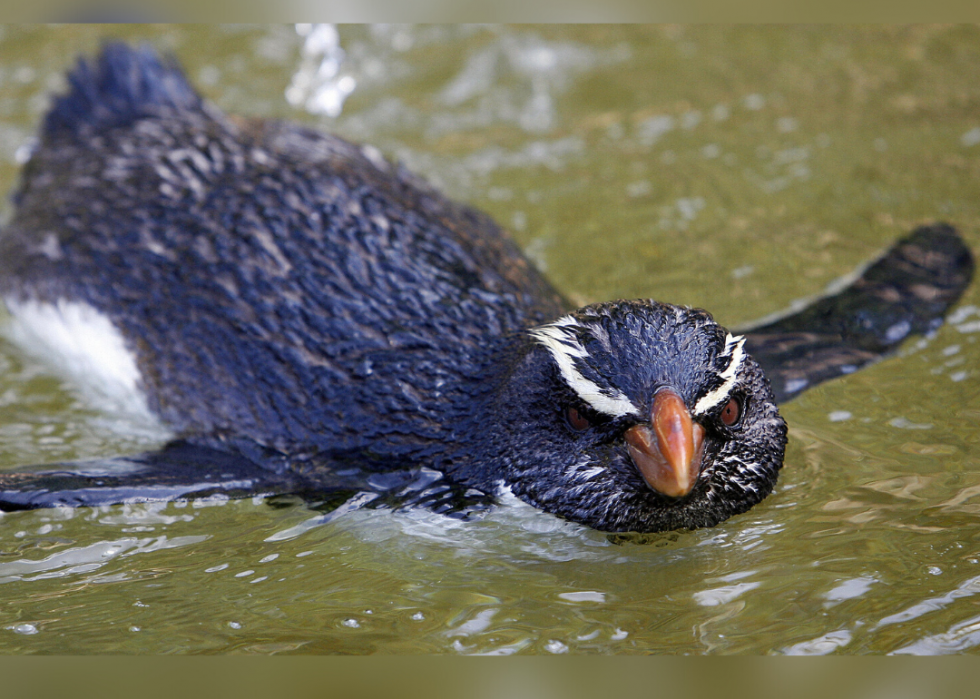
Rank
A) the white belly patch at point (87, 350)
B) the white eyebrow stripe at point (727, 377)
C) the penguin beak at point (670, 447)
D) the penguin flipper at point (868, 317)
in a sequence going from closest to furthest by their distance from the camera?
the penguin beak at point (670, 447) < the white eyebrow stripe at point (727, 377) < the penguin flipper at point (868, 317) < the white belly patch at point (87, 350)

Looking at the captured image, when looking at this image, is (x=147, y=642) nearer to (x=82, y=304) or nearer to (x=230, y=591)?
(x=230, y=591)

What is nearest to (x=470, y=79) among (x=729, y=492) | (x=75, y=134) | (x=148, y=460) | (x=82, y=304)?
(x=75, y=134)

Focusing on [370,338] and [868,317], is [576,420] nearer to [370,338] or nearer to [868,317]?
[370,338]

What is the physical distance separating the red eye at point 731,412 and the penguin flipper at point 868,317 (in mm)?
850

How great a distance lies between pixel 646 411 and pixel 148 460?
205 cm

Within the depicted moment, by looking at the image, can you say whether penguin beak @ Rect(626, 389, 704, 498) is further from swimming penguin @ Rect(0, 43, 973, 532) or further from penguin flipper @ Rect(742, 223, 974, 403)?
penguin flipper @ Rect(742, 223, 974, 403)

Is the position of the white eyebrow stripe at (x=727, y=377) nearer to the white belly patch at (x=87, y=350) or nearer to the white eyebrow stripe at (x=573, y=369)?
the white eyebrow stripe at (x=573, y=369)

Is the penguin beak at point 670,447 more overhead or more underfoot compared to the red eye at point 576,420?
more underfoot

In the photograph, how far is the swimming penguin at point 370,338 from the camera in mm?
3359

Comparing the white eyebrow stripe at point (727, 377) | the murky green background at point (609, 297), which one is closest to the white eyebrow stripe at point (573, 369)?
the white eyebrow stripe at point (727, 377)

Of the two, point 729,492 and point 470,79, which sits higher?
point 470,79

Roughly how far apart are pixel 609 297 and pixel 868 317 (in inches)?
52.6

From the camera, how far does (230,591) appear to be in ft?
11.4

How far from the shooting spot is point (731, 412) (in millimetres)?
3340
